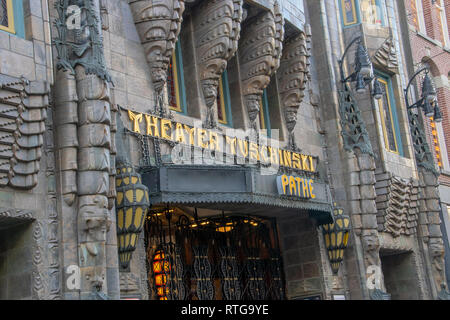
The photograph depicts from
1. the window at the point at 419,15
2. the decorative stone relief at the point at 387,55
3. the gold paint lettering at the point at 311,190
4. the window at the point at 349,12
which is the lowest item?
the gold paint lettering at the point at 311,190

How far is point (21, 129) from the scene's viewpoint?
13.4 metres

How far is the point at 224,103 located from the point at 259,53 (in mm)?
1565

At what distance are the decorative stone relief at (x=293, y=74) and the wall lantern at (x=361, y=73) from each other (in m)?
1.40

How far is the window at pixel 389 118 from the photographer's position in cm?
2428

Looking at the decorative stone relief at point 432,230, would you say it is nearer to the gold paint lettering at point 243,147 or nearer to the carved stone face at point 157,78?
the gold paint lettering at point 243,147

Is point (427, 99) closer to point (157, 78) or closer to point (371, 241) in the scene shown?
point (371, 241)

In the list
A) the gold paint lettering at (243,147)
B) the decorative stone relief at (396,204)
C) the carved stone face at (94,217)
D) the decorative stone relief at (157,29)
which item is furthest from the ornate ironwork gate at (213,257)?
the carved stone face at (94,217)

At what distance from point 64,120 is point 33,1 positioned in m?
2.23

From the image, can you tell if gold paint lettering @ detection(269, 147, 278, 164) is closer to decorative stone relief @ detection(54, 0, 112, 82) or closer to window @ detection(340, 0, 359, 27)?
window @ detection(340, 0, 359, 27)

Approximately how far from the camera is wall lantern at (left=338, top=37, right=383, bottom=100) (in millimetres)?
20641

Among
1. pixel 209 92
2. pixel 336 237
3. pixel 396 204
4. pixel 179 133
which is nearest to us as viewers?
pixel 179 133

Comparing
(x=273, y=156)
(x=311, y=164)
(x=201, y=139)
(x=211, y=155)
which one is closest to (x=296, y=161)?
(x=311, y=164)


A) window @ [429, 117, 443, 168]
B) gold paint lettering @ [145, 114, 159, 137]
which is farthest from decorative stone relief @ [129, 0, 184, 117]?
window @ [429, 117, 443, 168]

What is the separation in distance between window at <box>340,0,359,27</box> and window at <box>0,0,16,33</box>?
1277 centimetres
